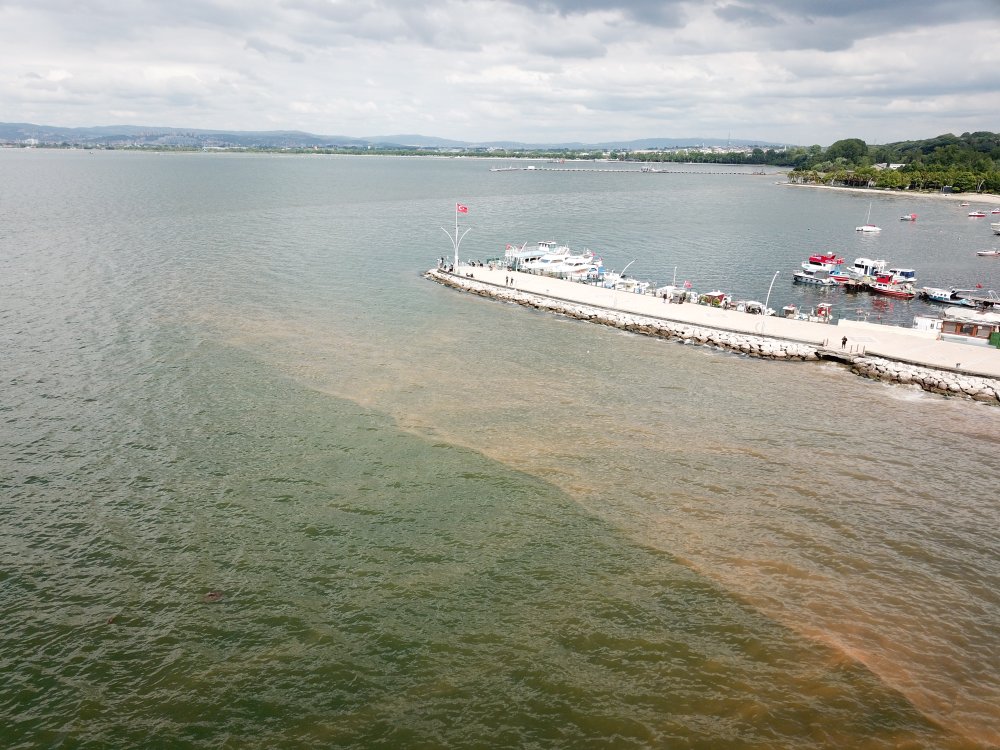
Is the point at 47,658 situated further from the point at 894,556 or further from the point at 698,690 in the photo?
the point at 894,556

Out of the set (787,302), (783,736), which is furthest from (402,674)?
(787,302)

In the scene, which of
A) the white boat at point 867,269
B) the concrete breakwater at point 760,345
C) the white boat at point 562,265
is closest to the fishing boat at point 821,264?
the white boat at point 867,269

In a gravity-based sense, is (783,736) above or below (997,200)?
below

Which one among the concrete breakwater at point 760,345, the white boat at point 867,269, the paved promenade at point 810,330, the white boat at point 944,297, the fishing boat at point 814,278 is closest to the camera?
the concrete breakwater at point 760,345

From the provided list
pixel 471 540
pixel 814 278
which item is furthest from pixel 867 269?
pixel 471 540

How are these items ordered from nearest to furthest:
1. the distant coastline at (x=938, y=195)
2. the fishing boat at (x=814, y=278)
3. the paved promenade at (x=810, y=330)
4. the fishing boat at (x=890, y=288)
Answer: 1. the paved promenade at (x=810, y=330)
2. the fishing boat at (x=890, y=288)
3. the fishing boat at (x=814, y=278)
4. the distant coastline at (x=938, y=195)

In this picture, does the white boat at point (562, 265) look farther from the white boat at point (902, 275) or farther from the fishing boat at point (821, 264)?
the white boat at point (902, 275)

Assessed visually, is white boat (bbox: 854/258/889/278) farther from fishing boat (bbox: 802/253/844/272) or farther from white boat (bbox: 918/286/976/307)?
white boat (bbox: 918/286/976/307)

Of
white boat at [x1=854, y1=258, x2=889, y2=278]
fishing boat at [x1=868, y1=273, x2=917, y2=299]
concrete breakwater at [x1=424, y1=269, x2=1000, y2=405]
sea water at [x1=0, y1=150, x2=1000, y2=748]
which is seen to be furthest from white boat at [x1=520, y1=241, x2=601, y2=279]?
white boat at [x1=854, y1=258, x2=889, y2=278]
